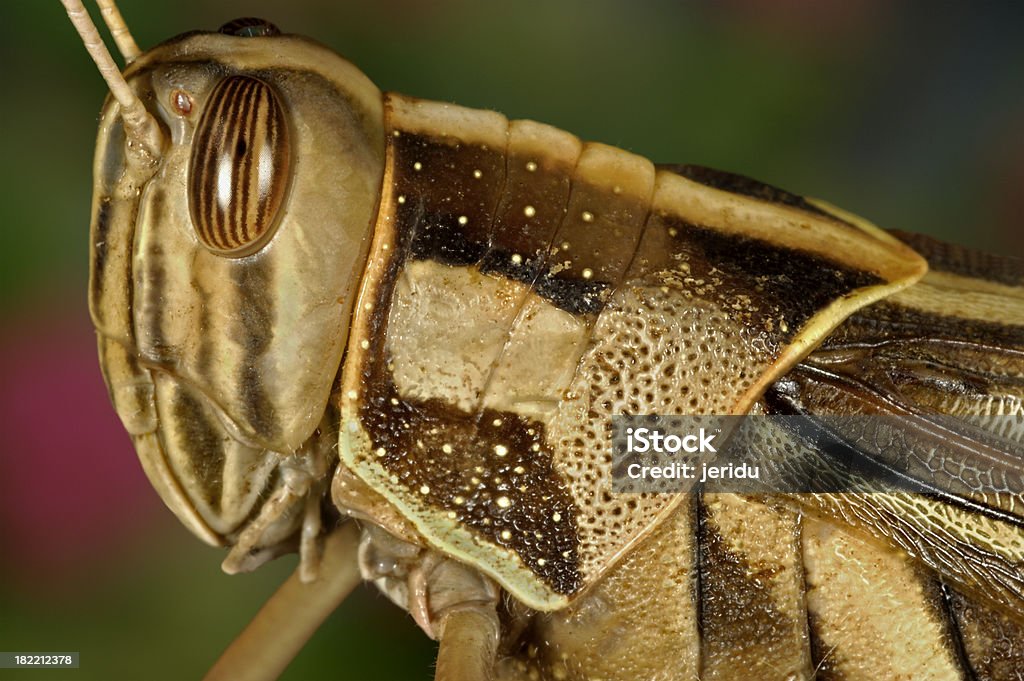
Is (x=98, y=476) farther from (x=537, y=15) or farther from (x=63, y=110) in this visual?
(x=537, y=15)

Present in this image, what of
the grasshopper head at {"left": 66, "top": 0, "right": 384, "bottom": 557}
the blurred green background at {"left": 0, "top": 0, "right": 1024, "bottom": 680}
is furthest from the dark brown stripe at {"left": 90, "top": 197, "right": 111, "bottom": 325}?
the blurred green background at {"left": 0, "top": 0, "right": 1024, "bottom": 680}

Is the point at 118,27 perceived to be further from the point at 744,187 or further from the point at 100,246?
the point at 744,187

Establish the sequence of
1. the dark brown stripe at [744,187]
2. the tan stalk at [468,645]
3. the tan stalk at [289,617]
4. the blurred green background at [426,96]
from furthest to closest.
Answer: the blurred green background at [426,96] → the tan stalk at [289,617] → the dark brown stripe at [744,187] → the tan stalk at [468,645]

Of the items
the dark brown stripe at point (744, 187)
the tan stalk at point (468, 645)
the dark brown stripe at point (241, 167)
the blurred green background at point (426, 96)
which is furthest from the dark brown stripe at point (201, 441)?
the dark brown stripe at point (744, 187)

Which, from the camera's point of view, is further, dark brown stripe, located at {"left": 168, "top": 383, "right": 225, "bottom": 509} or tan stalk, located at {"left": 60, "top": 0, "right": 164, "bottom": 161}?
dark brown stripe, located at {"left": 168, "top": 383, "right": 225, "bottom": 509}

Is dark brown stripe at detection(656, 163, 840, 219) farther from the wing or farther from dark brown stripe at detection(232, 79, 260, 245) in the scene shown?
dark brown stripe at detection(232, 79, 260, 245)

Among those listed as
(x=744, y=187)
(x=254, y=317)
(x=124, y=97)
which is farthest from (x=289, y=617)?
(x=744, y=187)

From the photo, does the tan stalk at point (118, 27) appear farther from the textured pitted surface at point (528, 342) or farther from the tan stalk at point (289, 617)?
the tan stalk at point (289, 617)
